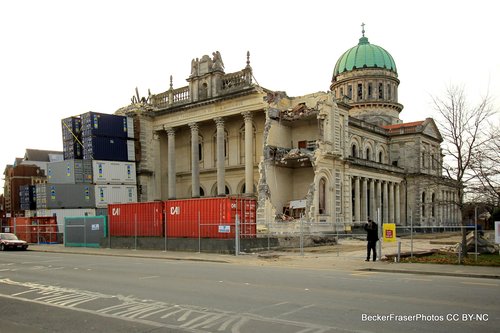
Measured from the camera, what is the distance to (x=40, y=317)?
914 cm

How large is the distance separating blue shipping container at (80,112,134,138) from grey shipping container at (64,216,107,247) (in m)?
16.4

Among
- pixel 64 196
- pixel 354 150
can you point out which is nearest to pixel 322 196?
pixel 354 150

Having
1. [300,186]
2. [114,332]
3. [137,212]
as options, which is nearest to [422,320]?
[114,332]

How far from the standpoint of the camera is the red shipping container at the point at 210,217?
26516 mm

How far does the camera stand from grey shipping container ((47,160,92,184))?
155 ft

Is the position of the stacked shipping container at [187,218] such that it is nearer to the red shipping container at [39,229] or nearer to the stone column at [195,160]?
the red shipping container at [39,229]

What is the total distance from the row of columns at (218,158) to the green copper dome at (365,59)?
1115 inches

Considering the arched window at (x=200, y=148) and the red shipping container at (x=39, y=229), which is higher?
the arched window at (x=200, y=148)

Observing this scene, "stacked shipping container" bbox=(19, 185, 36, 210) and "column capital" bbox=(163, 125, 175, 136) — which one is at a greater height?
"column capital" bbox=(163, 125, 175, 136)

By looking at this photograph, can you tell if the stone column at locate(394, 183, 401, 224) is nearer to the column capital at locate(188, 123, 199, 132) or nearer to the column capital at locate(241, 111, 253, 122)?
the column capital at locate(241, 111, 253, 122)

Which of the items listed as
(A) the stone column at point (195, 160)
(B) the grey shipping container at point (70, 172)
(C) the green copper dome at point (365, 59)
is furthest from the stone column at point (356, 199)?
(B) the grey shipping container at point (70, 172)

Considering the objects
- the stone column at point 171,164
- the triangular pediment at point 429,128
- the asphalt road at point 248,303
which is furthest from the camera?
the triangular pediment at point 429,128

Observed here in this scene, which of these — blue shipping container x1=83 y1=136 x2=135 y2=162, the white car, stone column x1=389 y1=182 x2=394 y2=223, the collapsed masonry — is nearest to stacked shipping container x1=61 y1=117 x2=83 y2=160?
blue shipping container x1=83 y1=136 x2=135 y2=162

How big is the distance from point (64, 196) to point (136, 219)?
61.2ft
